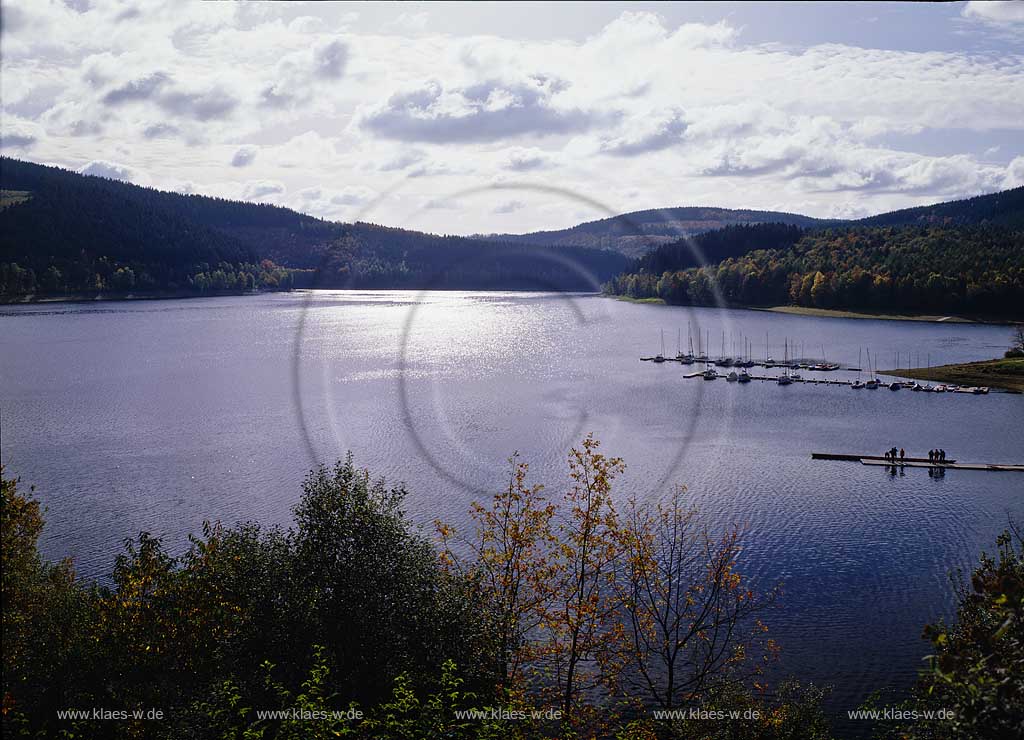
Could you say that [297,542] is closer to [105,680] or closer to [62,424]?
Answer: [105,680]

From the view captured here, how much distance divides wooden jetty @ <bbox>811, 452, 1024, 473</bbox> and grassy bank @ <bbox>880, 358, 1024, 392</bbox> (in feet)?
133

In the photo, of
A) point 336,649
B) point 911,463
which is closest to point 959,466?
point 911,463

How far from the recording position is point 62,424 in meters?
74.1

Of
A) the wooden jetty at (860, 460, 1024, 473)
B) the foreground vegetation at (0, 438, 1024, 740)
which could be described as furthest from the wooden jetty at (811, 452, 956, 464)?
the foreground vegetation at (0, 438, 1024, 740)

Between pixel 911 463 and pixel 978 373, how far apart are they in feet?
160

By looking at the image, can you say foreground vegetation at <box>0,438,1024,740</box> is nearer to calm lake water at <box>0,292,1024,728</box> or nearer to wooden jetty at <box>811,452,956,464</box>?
calm lake water at <box>0,292,1024,728</box>

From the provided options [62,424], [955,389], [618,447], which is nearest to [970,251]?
[955,389]

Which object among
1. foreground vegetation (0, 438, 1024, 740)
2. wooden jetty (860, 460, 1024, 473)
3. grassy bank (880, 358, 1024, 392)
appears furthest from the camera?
grassy bank (880, 358, 1024, 392)

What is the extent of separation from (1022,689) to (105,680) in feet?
67.9

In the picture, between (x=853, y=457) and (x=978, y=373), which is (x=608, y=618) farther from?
(x=978, y=373)

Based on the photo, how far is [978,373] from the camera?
10262 centimetres

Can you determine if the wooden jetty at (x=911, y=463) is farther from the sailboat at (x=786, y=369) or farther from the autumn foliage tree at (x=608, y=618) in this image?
the sailboat at (x=786, y=369)

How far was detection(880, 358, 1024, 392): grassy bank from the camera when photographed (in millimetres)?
98500

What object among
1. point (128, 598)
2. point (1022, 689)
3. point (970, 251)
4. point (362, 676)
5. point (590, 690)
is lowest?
point (590, 690)
